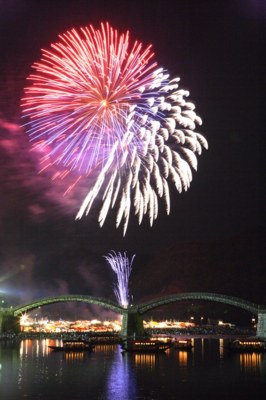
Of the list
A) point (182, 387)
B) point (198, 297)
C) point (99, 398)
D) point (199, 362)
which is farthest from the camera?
point (198, 297)

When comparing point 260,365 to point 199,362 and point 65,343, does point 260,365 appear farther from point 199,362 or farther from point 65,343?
point 65,343

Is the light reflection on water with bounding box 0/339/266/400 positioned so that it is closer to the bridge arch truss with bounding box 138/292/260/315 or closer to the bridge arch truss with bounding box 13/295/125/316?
the bridge arch truss with bounding box 138/292/260/315

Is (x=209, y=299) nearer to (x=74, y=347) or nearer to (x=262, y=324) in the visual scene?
(x=262, y=324)

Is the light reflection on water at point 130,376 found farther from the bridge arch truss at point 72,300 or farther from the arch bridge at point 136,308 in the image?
the bridge arch truss at point 72,300

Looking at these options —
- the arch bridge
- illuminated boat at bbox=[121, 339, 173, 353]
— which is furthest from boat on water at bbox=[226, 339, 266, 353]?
the arch bridge

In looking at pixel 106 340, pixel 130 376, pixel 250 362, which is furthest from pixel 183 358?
pixel 106 340

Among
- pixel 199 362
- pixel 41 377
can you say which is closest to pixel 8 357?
pixel 41 377

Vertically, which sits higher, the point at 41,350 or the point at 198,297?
the point at 198,297
